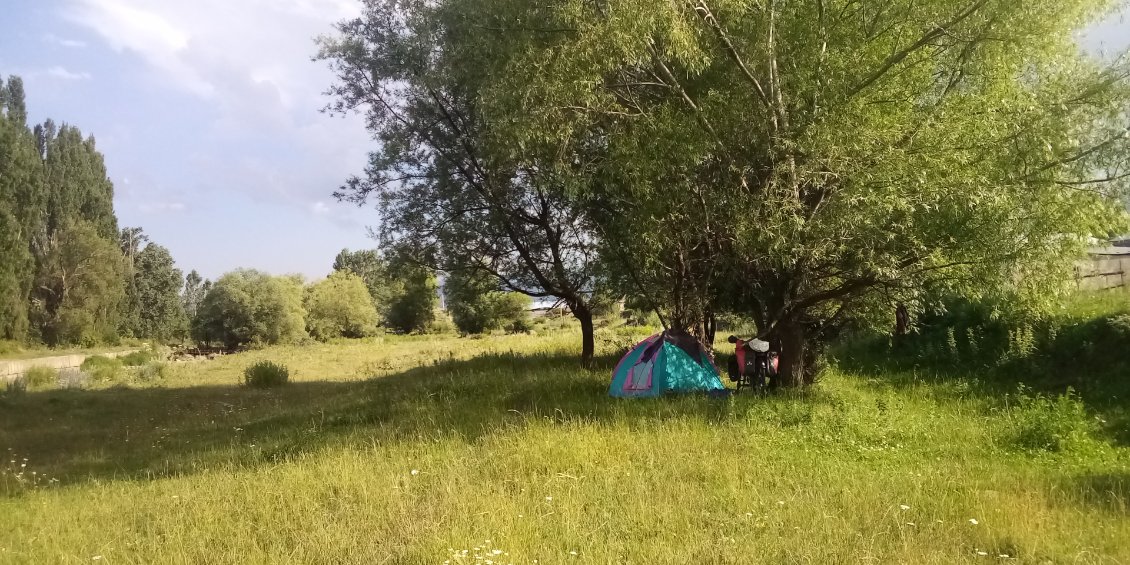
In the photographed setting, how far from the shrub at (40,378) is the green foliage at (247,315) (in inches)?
1197

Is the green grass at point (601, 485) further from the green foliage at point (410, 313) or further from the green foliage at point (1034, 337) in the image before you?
the green foliage at point (410, 313)

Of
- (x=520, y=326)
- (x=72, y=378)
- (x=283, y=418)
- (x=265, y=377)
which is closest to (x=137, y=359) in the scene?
(x=72, y=378)

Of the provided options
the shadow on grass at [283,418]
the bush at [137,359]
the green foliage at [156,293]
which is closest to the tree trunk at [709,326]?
the shadow on grass at [283,418]

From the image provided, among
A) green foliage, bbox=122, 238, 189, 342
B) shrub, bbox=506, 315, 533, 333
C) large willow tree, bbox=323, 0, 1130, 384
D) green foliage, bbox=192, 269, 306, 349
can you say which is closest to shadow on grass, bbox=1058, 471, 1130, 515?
large willow tree, bbox=323, 0, 1130, 384

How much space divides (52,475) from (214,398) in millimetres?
9038

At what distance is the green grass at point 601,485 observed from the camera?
452 cm

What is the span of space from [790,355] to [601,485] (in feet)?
18.2

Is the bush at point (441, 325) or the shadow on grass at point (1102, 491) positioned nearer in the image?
the shadow on grass at point (1102, 491)

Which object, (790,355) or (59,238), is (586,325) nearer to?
(790,355)

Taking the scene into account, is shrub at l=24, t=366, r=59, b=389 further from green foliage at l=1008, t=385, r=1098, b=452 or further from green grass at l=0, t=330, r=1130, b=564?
green foliage at l=1008, t=385, r=1098, b=452

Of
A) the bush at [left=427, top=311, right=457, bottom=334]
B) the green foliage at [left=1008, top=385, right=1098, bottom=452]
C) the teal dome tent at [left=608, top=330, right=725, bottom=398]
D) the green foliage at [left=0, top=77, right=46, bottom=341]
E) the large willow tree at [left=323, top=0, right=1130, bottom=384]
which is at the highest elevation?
the green foliage at [left=0, top=77, right=46, bottom=341]

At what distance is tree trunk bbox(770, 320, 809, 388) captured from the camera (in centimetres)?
1021

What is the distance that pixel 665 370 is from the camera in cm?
1042

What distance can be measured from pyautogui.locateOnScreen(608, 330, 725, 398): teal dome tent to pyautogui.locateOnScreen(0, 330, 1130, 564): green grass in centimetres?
68
